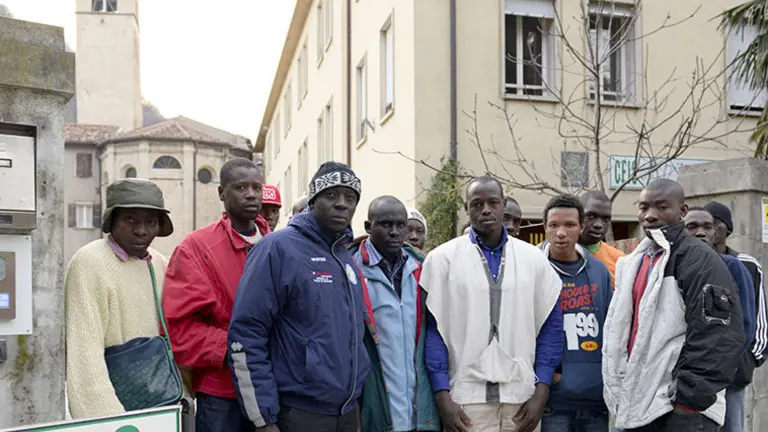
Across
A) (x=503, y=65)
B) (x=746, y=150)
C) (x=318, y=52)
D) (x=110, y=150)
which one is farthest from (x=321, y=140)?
(x=110, y=150)

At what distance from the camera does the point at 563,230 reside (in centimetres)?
503

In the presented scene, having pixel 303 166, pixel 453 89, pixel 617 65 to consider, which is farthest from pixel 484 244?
pixel 303 166

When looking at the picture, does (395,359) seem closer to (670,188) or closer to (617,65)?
(670,188)

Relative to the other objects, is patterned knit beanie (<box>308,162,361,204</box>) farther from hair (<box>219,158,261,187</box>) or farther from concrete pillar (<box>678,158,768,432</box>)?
concrete pillar (<box>678,158,768,432</box>)

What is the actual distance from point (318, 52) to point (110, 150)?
37.4m

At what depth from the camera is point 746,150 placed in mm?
14422

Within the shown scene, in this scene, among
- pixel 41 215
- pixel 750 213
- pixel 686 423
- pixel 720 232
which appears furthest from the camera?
pixel 750 213

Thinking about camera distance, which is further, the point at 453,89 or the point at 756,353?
the point at 453,89

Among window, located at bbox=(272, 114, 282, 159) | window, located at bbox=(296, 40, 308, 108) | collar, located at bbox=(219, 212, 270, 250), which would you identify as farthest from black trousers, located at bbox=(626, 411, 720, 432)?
window, located at bbox=(272, 114, 282, 159)

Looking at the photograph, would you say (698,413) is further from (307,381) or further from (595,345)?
(307,381)

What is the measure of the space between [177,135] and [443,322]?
54101 millimetres

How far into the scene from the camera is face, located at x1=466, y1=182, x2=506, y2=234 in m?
4.60

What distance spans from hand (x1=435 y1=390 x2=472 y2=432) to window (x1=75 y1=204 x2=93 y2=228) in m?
56.9

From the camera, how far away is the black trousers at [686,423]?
13.5 ft
